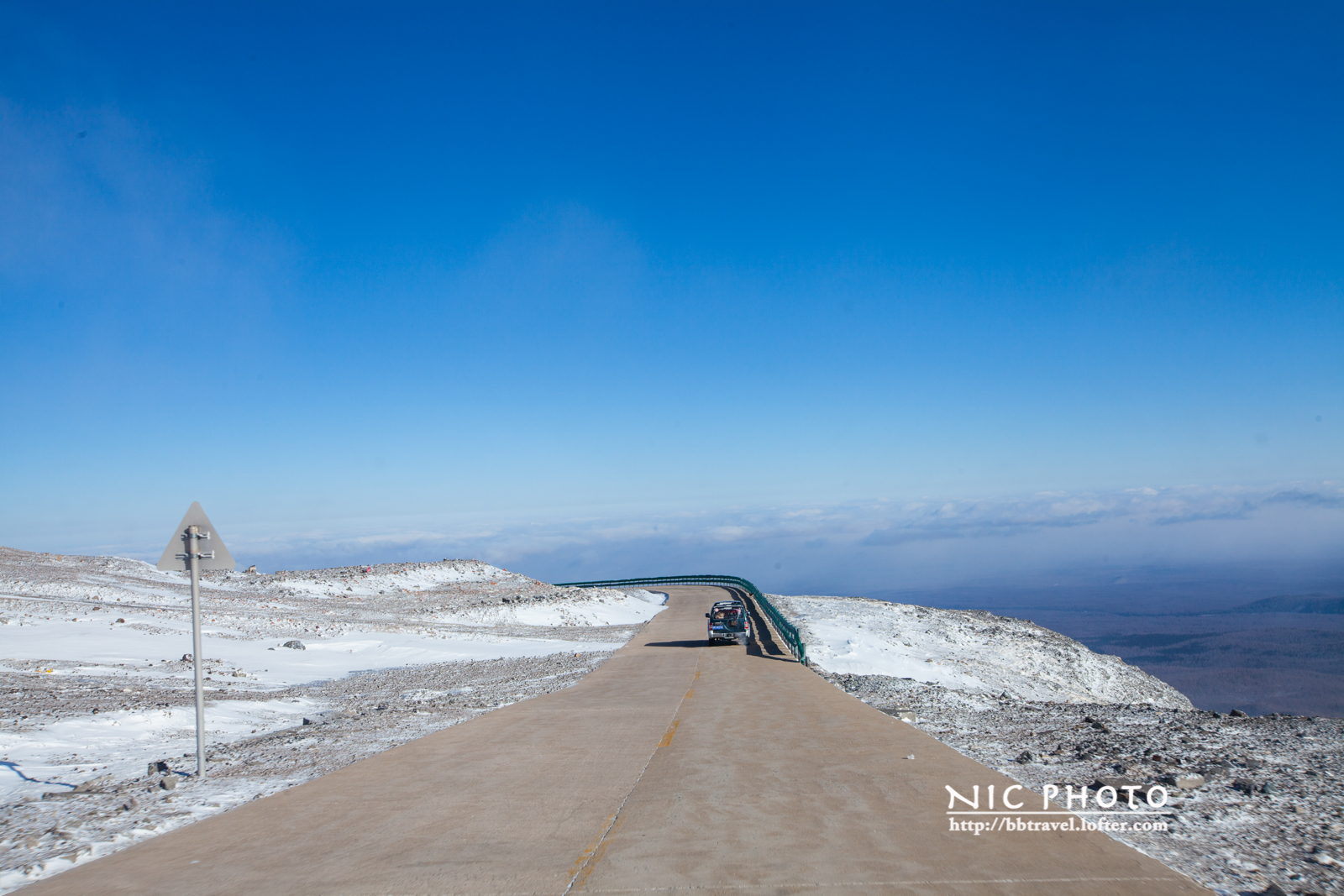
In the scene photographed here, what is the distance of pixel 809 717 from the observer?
44.5 ft

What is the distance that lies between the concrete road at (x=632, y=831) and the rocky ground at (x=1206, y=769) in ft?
1.96

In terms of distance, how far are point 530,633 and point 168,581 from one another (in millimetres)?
18499

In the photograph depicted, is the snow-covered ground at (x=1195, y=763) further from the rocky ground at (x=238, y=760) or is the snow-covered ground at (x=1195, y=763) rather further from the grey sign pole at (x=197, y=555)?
the grey sign pole at (x=197, y=555)

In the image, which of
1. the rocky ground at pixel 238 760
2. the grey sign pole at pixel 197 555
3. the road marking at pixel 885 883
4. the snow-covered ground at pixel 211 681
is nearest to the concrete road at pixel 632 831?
the road marking at pixel 885 883

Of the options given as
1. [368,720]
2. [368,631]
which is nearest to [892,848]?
[368,720]

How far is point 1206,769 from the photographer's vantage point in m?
8.71

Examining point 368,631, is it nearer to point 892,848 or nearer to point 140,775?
point 140,775

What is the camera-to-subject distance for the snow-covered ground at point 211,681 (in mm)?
8531

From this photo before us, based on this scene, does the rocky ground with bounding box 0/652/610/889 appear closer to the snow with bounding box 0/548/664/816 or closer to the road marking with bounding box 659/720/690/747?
the snow with bounding box 0/548/664/816

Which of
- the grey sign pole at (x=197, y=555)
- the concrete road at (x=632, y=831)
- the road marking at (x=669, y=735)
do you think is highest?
the grey sign pole at (x=197, y=555)

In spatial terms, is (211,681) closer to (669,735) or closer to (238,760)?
(238,760)

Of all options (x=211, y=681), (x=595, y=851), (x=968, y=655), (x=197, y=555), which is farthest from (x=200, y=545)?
(x=968, y=655)

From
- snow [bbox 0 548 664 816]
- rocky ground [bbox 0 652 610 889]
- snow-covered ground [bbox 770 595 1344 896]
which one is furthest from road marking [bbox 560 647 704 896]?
snow [bbox 0 548 664 816]

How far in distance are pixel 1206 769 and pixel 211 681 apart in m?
18.6
